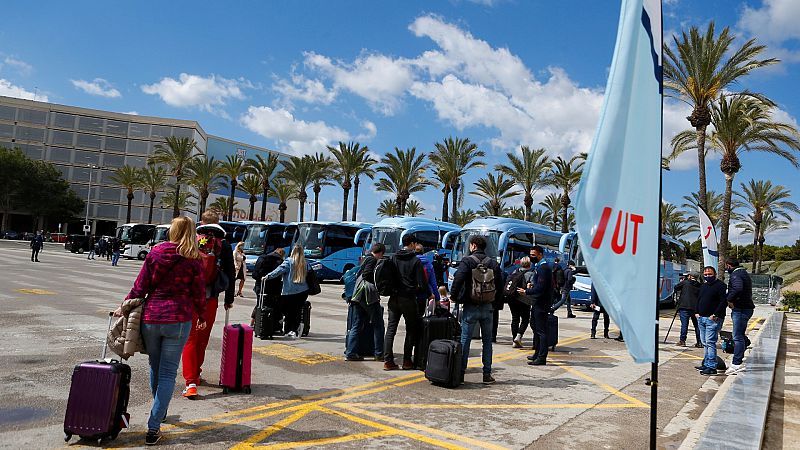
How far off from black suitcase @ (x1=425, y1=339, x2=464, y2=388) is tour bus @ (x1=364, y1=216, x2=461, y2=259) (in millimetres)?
19370

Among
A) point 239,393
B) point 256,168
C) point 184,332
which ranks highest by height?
point 256,168

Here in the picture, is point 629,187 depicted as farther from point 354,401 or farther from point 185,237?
point 354,401

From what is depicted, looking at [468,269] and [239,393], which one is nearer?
[239,393]

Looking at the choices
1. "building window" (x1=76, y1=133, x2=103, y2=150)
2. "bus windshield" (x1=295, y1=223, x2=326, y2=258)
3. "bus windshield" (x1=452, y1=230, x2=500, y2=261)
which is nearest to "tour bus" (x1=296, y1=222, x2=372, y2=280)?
"bus windshield" (x1=295, y1=223, x2=326, y2=258)

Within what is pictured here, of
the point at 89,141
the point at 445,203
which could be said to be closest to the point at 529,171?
the point at 445,203

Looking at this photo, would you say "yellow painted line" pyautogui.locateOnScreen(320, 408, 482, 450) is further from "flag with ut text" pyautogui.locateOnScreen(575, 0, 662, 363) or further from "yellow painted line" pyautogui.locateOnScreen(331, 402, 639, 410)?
"flag with ut text" pyautogui.locateOnScreen(575, 0, 662, 363)

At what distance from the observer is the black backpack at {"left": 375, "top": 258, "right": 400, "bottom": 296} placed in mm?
7309

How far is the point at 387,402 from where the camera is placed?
19.3ft

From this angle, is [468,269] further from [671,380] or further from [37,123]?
[37,123]

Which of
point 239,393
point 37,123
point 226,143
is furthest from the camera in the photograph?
point 226,143

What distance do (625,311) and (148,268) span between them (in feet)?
11.3

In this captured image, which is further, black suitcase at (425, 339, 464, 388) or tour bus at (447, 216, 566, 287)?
tour bus at (447, 216, 566, 287)

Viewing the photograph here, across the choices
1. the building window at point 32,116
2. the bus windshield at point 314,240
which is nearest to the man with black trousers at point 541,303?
the bus windshield at point 314,240

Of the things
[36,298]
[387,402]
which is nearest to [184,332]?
[387,402]
